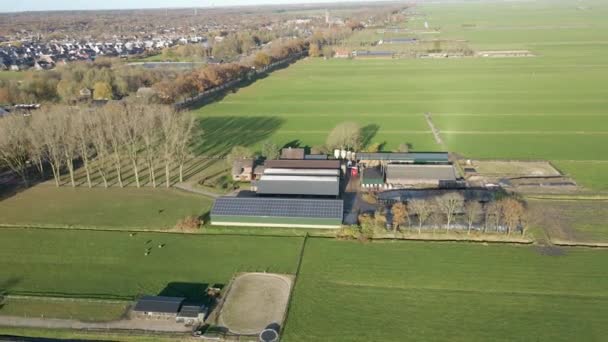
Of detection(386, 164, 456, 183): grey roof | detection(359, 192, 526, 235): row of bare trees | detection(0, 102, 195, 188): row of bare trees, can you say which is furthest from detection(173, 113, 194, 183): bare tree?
detection(386, 164, 456, 183): grey roof

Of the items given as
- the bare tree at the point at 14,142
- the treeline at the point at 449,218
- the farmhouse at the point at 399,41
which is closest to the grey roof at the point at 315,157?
the treeline at the point at 449,218

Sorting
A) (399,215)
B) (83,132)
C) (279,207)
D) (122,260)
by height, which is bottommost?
(122,260)

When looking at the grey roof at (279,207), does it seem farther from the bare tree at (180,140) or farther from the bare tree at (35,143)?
the bare tree at (35,143)

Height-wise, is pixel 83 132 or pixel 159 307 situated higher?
pixel 83 132

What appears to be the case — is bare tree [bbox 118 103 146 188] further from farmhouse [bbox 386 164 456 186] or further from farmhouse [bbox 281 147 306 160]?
farmhouse [bbox 386 164 456 186]

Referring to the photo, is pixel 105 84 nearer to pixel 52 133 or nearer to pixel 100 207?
pixel 52 133

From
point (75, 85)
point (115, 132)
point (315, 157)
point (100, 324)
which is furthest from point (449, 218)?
point (75, 85)
